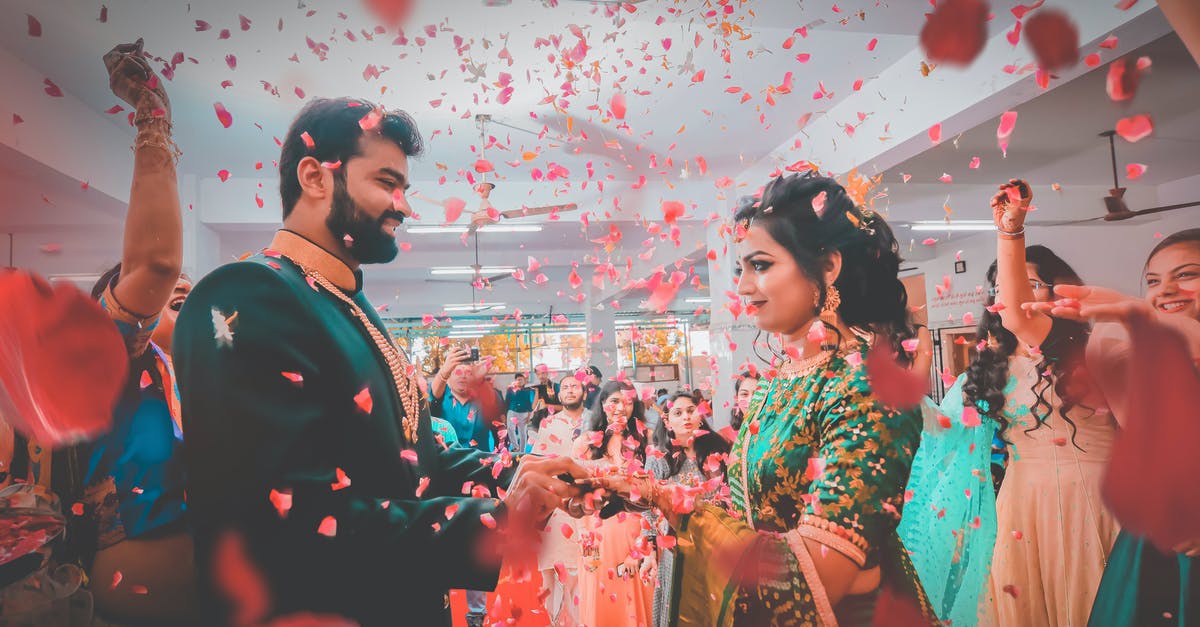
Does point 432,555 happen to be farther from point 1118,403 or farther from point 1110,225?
point 1110,225

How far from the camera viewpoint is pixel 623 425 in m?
4.38

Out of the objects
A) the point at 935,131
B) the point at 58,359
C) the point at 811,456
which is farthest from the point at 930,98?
the point at 58,359

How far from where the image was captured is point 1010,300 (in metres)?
2.39

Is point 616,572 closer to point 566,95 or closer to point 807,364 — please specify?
point 807,364

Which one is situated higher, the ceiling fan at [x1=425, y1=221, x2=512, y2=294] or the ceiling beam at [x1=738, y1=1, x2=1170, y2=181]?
the ceiling beam at [x1=738, y1=1, x2=1170, y2=181]

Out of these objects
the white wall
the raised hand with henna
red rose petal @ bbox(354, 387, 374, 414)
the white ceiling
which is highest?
the white ceiling

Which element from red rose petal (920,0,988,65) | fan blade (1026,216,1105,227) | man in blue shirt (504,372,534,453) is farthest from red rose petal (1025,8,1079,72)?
man in blue shirt (504,372,534,453)

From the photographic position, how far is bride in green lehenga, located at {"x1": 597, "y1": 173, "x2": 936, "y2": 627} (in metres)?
1.35

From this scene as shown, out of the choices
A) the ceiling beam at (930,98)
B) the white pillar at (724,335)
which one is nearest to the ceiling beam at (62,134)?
the ceiling beam at (930,98)

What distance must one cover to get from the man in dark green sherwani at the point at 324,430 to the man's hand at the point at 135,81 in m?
0.28

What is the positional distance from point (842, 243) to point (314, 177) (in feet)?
4.12

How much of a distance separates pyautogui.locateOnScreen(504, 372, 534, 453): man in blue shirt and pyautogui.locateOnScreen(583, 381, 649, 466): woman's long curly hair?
3.86 m

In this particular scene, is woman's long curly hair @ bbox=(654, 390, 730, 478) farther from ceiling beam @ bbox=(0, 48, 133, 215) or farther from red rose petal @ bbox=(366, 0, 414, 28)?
ceiling beam @ bbox=(0, 48, 133, 215)

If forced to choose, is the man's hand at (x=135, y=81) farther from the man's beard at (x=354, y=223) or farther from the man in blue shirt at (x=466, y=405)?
the man in blue shirt at (x=466, y=405)
